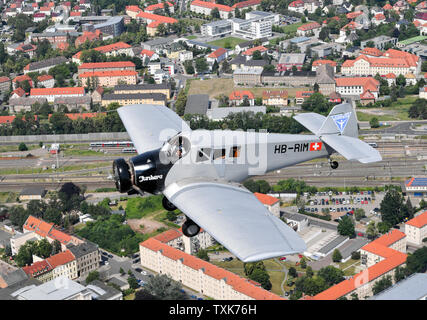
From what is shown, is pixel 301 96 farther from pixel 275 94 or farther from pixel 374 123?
pixel 374 123

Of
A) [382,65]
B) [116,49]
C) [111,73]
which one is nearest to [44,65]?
[116,49]

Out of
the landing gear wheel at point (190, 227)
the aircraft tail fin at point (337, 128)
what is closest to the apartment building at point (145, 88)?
the aircraft tail fin at point (337, 128)

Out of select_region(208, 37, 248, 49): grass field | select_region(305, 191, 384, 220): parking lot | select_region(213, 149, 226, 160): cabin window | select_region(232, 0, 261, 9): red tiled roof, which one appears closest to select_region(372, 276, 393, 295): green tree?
select_region(305, 191, 384, 220): parking lot

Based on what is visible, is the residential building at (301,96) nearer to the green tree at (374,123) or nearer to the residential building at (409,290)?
the green tree at (374,123)

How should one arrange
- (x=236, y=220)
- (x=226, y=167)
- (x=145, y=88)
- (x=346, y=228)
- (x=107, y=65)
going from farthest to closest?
(x=107, y=65) < (x=145, y=88) < (x=346, y=228) < (x=226, y=167) < (x=236, y=220)

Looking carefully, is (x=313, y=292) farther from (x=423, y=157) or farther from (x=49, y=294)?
(x=423, y=157)
